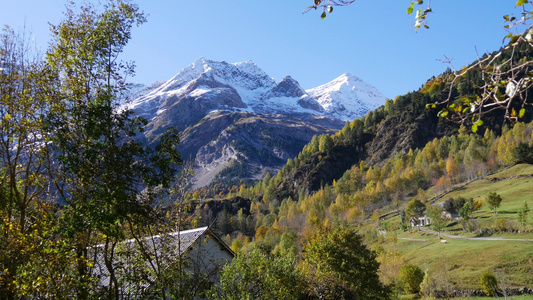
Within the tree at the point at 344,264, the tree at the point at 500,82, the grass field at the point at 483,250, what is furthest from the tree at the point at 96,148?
the grass field at the point at 483,250

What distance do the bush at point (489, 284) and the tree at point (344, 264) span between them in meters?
15.4

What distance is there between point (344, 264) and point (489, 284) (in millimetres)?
20287

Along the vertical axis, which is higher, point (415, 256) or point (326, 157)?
point (326, 157)

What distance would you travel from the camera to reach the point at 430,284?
122 feet

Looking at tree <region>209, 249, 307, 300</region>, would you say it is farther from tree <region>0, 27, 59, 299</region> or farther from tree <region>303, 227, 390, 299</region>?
tree <region>0, 27, 59, 299</region>

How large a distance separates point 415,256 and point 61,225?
57112 mm

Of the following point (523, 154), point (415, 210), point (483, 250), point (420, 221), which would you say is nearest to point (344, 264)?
point (483, 250)

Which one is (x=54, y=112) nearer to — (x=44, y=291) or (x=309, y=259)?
(x=44, y=291)

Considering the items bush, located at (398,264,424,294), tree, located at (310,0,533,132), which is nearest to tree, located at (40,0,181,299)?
tree, located at (310,0,533,132)

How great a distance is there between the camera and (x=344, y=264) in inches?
1036

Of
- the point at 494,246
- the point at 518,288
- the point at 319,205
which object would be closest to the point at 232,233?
the point at 319,205

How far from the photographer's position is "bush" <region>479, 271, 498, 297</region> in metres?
35.8

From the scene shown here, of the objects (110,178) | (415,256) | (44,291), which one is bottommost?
(415,256)

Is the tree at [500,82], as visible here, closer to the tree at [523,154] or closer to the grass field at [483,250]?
the grass field at [483,250]
